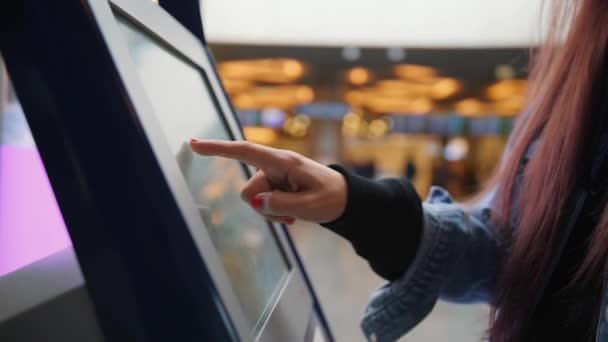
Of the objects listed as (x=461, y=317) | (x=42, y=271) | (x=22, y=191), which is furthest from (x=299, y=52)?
(x=42, y=271)

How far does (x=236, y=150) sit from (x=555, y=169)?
45 centimetres

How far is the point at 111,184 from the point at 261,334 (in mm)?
174

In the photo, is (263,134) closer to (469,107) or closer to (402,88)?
(402,88)

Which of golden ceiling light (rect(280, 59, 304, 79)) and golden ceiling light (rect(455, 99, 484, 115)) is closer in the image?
golden ceiling light (rect(280, 59, 304, 79))

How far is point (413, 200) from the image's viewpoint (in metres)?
0.58

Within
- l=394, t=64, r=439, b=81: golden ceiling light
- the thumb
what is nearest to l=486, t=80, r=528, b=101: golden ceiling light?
l=394, t=64, r=439, b=81: golden ceiling light

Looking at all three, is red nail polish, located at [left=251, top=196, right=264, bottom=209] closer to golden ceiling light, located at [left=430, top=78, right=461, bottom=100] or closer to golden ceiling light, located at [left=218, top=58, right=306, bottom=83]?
golden ceiling light, located at [left=218, top=58, right=306, bottom=83]

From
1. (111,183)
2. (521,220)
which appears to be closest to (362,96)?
(521,220)

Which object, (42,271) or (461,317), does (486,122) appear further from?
(42,271)

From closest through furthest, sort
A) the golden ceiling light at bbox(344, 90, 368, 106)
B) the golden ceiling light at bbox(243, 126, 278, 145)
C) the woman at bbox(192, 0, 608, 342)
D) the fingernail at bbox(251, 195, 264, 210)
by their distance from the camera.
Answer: the fingernail at bbox(251, 195, 264, 210) < the woman at bbox(192, 0, 608, 342) < the golden ceiling light at bbox(344, 90, 368, 106) < the golden ceiling light at bbox(243, 126, 278, 145)

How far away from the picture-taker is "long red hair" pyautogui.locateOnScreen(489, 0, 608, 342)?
618 millimetres

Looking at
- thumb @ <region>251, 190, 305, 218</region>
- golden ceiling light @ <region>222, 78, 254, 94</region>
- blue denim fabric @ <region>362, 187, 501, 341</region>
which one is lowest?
blue denim fabric @ <region>362, 187, 501, 341</region>

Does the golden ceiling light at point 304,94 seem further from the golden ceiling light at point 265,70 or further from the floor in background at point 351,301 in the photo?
the floor in background at point 351,301

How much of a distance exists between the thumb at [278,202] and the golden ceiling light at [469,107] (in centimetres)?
879
